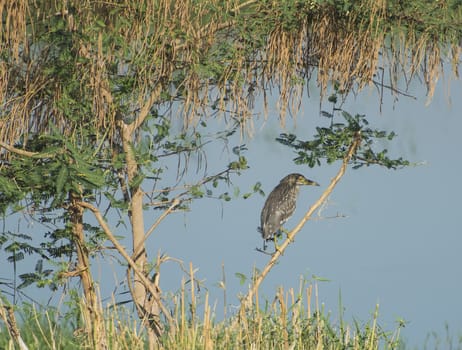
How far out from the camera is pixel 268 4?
15.4 ft

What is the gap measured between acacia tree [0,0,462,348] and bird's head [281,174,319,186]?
4.41 feet

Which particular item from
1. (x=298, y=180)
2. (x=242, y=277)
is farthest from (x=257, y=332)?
(x=298, y=180)

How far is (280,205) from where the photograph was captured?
6004 mm

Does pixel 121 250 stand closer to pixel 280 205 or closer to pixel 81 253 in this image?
pixel 81 253

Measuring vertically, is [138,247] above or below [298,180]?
below

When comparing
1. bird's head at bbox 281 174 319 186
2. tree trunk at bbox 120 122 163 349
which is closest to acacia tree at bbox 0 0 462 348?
tree trunk at bbox 120 122 163 349

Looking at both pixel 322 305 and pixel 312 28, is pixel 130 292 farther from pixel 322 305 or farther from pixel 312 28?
pixel 312 28

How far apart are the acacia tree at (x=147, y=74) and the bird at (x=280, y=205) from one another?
1040 mm

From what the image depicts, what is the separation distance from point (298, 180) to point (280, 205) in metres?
0.38

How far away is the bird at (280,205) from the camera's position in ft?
19.2

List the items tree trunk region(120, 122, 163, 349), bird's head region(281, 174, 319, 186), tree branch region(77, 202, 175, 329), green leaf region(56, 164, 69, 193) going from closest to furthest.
A: green leaf region(56, 164, 69, 193), tree branch region(77, 202, 175, 329), tree trunk region(120, 122, 163, 349), bird's head region(281, 174, 319, 186)

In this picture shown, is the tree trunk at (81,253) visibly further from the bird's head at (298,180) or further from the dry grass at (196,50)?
the bird's head at (298,180)

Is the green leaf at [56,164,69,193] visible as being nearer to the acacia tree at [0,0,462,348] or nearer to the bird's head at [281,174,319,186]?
the acacia tree at [0,0,462,348]

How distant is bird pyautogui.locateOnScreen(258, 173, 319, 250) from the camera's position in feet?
19.2
